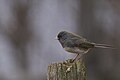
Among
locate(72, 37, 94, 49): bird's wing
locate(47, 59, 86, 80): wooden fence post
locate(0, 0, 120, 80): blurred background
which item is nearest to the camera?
locate(47, 59, 86, 80): wooden fence post

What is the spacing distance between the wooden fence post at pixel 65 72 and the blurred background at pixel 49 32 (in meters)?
4.93

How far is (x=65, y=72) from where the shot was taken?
352 centimetres

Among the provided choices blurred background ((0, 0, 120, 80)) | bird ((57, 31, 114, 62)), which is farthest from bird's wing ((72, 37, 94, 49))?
blurred background ((0, 0, 120, 80))

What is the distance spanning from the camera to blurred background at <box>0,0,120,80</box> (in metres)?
8.90

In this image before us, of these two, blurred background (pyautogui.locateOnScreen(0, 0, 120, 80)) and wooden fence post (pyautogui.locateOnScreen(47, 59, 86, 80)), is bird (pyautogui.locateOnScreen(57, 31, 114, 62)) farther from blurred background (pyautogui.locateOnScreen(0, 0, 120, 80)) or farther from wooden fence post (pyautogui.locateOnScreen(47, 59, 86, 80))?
blurred background (pyautogui.locateOnScreen(0, 0, 120, 80))

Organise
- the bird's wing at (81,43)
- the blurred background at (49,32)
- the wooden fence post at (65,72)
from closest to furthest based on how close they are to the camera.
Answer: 1. the wooden fence post at (65,72)
2. the bird's wing at (81,43)
3. the blurred background at (49,32)

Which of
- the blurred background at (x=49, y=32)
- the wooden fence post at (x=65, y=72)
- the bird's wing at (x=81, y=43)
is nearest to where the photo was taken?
the wooden fence post at (x=65, y=72)

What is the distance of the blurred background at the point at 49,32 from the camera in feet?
29.2

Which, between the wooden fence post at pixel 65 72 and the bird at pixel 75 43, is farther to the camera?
the bird at pixel 75 43

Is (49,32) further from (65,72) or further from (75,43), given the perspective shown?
(65,72)

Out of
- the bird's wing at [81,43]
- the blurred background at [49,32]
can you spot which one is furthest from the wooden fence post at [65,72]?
the blurred background at [49,32]

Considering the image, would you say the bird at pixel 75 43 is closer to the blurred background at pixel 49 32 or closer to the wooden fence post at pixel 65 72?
the wooden fence post at pixel 65 72

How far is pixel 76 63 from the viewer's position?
142 inches

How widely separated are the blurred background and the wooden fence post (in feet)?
16.2
